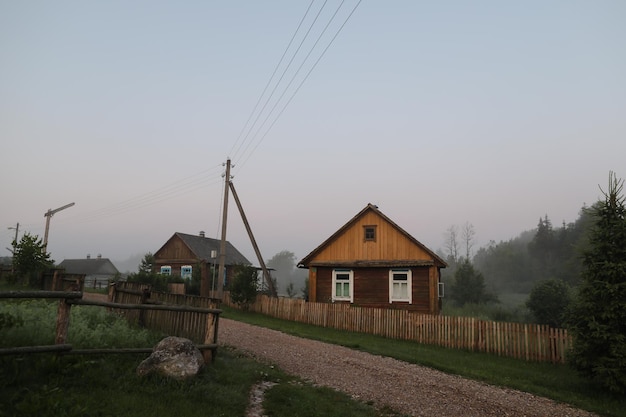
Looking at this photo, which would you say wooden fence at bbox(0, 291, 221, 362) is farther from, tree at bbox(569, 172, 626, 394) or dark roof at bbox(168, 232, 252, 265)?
dark roof at bbox(168, 232, 252, 265)

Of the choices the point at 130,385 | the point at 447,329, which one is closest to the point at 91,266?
the point at 447,329

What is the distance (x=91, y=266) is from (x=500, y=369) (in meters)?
72.2

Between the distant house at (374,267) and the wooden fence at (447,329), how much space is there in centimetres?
374

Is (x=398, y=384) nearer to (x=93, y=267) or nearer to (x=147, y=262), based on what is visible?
(x=147, y=262)

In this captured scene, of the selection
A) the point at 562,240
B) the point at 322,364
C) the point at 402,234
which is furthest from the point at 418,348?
the point at 562,240

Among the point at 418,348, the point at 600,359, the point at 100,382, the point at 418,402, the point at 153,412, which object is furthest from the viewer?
the point at 418,348

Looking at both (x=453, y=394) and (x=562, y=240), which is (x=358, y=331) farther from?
(x=562, y=240)

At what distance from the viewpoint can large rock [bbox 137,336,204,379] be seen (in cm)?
725

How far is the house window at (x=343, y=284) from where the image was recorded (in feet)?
86.3

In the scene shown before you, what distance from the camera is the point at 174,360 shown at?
7.44 meters

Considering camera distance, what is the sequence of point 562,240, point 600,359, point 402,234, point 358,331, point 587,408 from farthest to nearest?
1. point 562,240
2. point 402,234
3. point 358,331
4. point 600,359
5. point 587,408

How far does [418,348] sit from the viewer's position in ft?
54.5

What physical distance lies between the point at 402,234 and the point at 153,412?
21.3 metres

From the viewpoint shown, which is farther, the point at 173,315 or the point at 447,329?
the point at 447,329
